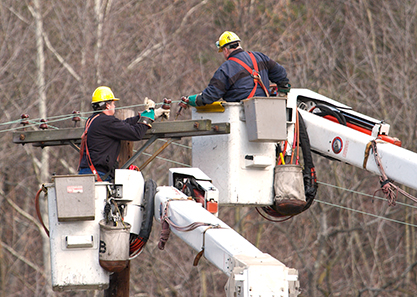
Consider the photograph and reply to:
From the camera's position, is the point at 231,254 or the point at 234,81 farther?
the point at 234,81

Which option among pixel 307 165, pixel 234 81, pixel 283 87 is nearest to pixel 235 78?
pixel 234 81

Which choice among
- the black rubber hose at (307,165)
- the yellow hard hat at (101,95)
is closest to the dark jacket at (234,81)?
the black rubber hose at (307,165)

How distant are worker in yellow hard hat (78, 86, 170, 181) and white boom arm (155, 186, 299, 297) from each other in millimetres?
734

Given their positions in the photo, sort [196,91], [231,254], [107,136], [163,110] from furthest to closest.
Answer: [196,91], [163,110], [107,136], [231,254]

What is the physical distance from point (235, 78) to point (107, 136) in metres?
1.55

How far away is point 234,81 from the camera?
34.0 ft

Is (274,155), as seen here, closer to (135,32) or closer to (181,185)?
(181,185)

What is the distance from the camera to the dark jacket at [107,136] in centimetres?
1015

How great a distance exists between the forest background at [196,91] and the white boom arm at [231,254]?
10.8 m

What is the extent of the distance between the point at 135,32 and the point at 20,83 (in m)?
3.38

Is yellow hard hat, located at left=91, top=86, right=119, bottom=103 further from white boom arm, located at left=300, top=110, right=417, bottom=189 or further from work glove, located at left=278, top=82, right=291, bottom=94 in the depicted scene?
white boom arm, located at left=300, top=110, right=417, bottom=189

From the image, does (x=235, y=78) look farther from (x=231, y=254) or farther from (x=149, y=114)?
(x=231, y=254)

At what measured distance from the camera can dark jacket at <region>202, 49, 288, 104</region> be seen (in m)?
10.3

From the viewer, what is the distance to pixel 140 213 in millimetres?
10117
